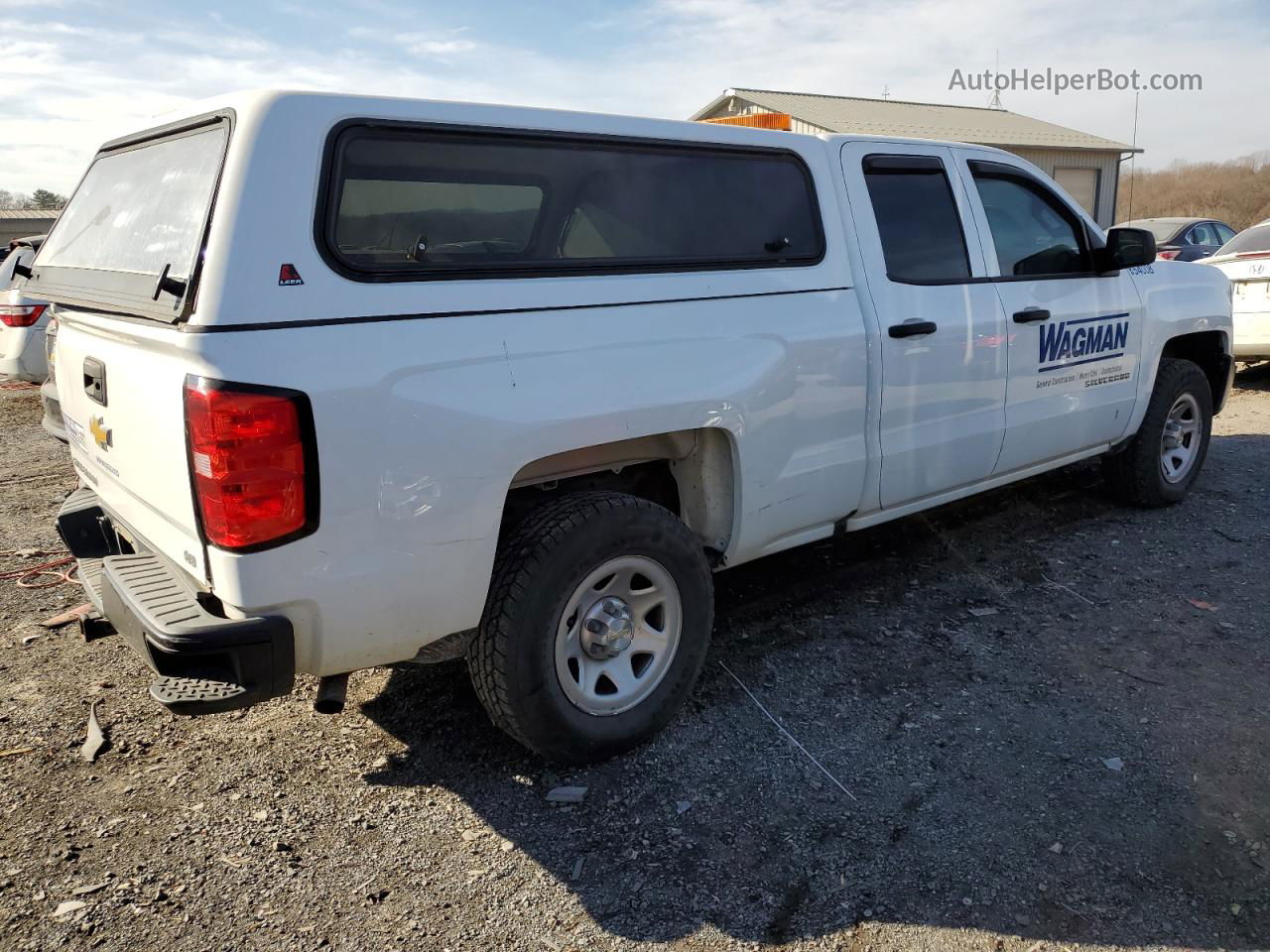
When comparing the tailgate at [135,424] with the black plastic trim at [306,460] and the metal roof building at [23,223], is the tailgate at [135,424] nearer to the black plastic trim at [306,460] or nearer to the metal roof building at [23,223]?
the black plastic trim at [306,460]

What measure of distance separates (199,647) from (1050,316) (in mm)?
3884

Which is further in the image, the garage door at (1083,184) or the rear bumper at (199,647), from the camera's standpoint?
the garage door at (1083,184)

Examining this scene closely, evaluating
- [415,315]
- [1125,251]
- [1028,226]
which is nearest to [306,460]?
[415,315]

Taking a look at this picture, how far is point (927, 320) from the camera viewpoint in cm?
395

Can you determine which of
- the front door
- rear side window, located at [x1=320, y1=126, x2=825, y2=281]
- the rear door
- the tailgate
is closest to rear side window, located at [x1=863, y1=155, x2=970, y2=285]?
the front door

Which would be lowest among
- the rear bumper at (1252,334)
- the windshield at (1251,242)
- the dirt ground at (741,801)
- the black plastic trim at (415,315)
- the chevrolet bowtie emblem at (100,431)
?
the dirt ground at (741,801)

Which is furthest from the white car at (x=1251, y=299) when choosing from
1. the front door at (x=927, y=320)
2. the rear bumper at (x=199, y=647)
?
the rear bumper at (x=199, y=647)

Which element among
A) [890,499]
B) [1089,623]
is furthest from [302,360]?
[1089,623]

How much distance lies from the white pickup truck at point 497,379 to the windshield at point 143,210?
2 cm

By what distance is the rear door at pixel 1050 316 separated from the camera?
444cm

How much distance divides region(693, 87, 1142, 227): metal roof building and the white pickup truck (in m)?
16.9

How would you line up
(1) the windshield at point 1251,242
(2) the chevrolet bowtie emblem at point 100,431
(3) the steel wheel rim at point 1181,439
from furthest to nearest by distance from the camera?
(1) the windshield at point 1251,242 < (3) the steel wheel rim at point 1181,439 < (2) the chevrolet bowtie emblem at point 100,431

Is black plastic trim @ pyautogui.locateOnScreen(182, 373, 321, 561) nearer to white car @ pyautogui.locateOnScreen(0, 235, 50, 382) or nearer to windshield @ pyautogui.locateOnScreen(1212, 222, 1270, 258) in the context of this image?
white car @ pyautogui.locateOnScreen(0, 235, 50, 382)

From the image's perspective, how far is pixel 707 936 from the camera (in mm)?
2475
